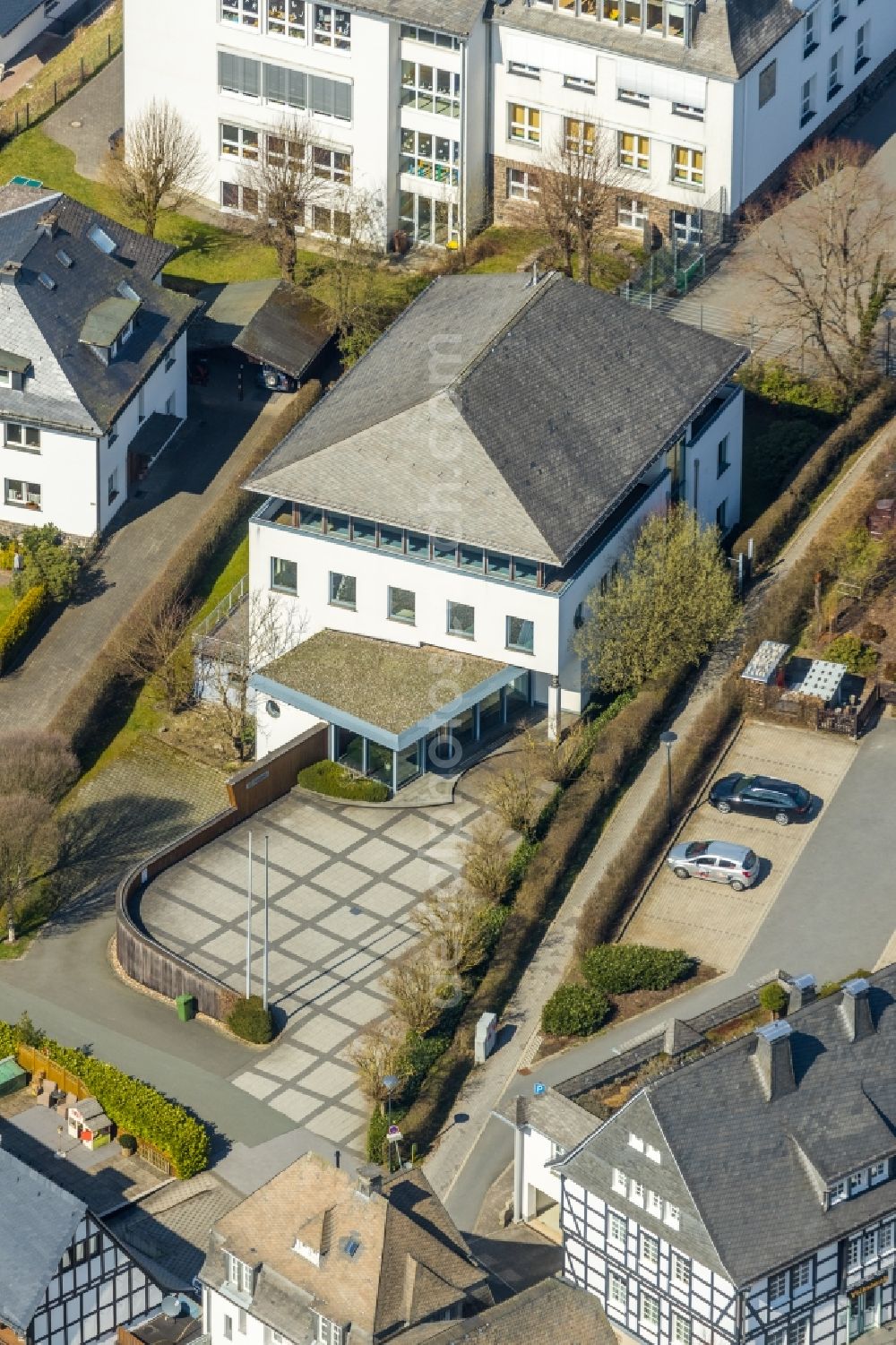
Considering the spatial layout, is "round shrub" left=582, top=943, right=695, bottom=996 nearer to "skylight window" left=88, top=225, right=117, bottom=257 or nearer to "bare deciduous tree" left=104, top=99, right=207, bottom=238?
"skylight window" left=88, top=225, right=117, bottom=257

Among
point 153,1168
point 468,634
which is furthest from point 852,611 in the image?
point 153,1168

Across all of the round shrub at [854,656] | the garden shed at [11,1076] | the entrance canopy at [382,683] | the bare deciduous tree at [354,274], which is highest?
the bare deciduous tree at [354,274]

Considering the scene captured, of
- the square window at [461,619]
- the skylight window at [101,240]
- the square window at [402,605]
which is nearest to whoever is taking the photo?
the square window at [461,619]

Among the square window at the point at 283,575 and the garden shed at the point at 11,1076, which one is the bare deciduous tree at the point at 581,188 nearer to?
the square window at the point at 283,575

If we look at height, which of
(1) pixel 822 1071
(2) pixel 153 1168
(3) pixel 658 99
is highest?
(3) pixel 658 99

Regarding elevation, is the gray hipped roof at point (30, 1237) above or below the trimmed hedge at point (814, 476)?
below

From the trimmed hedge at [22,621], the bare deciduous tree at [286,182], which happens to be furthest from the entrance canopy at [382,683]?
the bare deciduous tree at [286,182]

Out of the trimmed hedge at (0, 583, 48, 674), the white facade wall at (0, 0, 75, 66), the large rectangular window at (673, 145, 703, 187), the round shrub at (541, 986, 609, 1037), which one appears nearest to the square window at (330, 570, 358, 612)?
the trimmed hedge at (0, 583, 48, 674)

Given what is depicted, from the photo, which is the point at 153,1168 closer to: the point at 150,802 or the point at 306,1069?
the point at 306,1069
